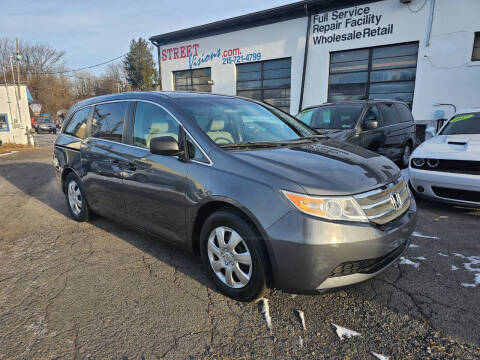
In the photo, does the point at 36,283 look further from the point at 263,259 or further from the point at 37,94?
the point at 37,94

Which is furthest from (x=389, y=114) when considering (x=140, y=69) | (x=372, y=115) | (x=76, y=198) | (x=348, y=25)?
(x=140, y=69)

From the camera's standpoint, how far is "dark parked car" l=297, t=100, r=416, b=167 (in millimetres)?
5863

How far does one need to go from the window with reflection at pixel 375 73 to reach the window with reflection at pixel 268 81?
7.07 ft

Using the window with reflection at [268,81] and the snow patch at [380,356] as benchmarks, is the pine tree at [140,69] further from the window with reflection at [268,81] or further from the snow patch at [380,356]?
the snow patch at [380,356]

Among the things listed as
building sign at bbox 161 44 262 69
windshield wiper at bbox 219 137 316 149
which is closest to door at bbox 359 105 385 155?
windshield wiper at bbox 219 137 316 149

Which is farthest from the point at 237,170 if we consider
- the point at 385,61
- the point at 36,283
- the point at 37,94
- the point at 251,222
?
the point at 37,94

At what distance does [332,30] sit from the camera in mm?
12891

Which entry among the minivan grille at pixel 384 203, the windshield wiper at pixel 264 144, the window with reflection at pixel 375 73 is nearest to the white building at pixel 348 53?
the window with reflection at pixel 375 73

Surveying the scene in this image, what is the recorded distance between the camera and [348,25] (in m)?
12.5

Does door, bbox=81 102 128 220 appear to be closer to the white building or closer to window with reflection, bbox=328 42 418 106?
the white building

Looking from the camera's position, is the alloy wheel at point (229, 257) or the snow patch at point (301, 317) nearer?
the snow patch at point (301, 317)

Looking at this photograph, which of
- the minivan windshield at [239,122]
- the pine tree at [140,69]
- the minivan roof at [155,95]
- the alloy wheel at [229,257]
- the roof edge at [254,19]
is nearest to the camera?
the alloy wheel at [229,257]

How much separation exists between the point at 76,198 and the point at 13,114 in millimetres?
21411

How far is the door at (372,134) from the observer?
592cm
